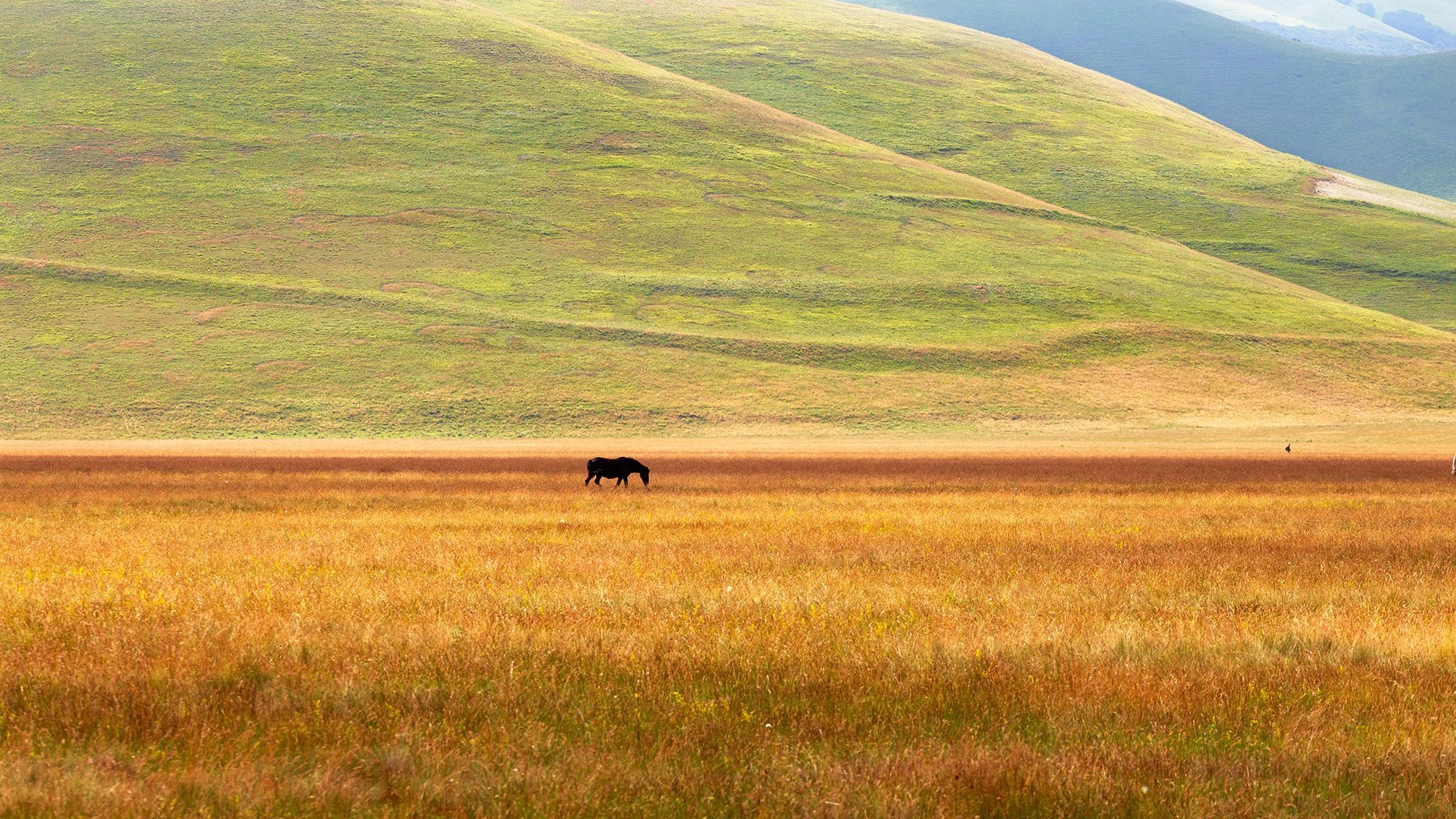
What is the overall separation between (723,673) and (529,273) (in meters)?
128

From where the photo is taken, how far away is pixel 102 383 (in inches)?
4154

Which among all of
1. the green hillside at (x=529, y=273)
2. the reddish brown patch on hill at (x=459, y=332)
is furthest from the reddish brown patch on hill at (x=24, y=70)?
the reddish brown patch on hill at (x=459, y=332)

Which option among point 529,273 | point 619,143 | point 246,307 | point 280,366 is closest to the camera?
point 280,366

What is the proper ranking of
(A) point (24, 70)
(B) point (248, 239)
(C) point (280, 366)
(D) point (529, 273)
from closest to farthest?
(C) point (280, 366) → (D) point (529, 273) → (B) point (248, 239) → (A) point (24, 70)

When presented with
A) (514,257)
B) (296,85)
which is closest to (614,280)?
(514,257)

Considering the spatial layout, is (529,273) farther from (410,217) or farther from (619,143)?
(619,143)

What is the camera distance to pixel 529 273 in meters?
136

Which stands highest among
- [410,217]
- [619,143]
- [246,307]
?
[619,143]

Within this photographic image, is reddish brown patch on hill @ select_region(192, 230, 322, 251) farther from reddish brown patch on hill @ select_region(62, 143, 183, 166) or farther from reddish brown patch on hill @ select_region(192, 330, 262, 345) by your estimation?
reddish brown patch on hill @ select_region(62, 143, 183, 166)

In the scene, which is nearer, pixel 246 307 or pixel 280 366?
pixel 280 366

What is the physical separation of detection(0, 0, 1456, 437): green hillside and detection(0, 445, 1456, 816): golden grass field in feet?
264

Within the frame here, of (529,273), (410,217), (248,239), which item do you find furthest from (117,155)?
(529,273)

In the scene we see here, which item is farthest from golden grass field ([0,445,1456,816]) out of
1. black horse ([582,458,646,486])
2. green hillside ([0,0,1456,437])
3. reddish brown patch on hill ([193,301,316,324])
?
reddish brown patch on hill ([193,301,316,324])

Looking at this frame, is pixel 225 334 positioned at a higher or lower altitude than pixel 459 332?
lower
